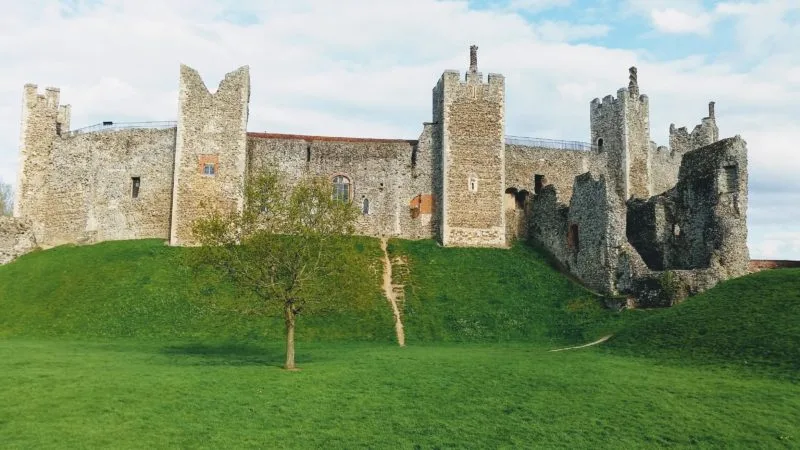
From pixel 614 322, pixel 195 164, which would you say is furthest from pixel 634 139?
pixel 195 164

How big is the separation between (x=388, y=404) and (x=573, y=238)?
23.9 m

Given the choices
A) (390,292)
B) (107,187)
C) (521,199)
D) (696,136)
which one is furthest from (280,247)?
(696,136)

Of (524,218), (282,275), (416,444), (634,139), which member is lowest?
(416,444)

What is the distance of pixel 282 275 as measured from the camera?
2289cm

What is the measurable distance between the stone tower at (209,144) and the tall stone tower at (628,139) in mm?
23639

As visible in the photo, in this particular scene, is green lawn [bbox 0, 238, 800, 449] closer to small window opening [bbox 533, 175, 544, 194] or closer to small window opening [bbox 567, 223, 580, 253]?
small window opening [bbox 567, 223, 580, 253]

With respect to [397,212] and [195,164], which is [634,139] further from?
[195,164]

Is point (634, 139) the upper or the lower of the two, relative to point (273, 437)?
upper

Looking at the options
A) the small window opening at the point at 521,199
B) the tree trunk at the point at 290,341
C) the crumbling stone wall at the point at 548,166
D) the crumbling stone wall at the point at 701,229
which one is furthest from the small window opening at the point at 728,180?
the tree trunk at the point at 290,341

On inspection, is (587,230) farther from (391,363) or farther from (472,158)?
(391,363)

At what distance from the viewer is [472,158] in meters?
40.4

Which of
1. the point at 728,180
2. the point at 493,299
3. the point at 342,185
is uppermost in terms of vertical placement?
the point at 342,185

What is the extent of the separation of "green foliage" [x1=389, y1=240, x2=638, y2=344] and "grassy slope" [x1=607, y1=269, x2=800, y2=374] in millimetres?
3281

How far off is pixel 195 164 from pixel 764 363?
29.4 m
